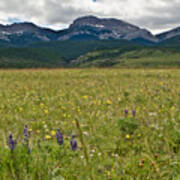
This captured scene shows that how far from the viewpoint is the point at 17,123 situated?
235 inches

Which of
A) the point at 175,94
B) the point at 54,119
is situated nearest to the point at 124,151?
the point at 54,119

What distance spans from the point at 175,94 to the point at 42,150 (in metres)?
6.61

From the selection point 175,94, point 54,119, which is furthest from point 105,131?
point 175,94

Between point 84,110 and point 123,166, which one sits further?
point 84,110

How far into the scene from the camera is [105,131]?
510cm

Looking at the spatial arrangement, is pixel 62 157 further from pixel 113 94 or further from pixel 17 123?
pixel 113 94

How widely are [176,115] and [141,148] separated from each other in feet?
6.98

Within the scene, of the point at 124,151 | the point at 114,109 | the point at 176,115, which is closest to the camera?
the point at 124,151

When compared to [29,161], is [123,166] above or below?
below

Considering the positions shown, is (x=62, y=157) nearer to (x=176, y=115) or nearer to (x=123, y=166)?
(x=123, y=166)

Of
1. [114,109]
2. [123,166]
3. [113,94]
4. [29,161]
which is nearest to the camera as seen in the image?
[29,161]

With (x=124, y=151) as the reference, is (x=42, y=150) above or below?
above

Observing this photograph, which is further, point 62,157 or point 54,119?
point 54,119

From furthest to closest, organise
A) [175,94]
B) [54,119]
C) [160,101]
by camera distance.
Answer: [175,94], [160,101], [54,119]
